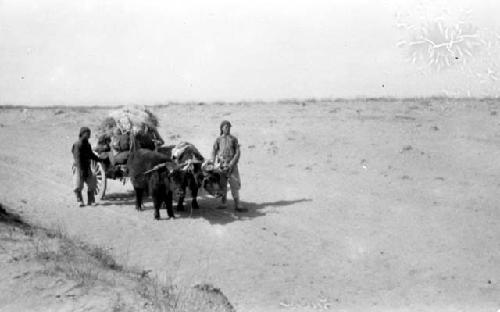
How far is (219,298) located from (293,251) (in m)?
4.09

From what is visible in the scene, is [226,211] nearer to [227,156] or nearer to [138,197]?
[227,156]

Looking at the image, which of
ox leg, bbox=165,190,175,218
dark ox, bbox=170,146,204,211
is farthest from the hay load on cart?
ox leg, bbox=165,190,175,218

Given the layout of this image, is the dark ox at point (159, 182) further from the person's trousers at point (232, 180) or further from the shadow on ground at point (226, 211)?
the person's trousers at point (232, 180)

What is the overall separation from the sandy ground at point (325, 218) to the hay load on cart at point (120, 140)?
76 centimetres

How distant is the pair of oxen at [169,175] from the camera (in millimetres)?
12555

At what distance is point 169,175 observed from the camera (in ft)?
41.0

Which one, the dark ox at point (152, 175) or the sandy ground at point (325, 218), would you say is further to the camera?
the dark ox at point (152, 175)

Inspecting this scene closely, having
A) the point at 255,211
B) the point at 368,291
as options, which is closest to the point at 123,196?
the point at 255,211

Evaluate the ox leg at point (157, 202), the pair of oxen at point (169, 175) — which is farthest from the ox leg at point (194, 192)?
the ox leg at point (157, 202)

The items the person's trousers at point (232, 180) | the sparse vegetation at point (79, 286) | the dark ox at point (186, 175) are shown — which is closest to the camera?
the sparse vegetation at point (79, 286)

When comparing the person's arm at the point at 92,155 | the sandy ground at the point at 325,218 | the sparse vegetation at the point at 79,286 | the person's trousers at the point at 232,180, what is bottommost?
the sandy ground at the point at 325,218

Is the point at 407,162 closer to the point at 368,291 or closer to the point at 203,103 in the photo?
the point at 368,291

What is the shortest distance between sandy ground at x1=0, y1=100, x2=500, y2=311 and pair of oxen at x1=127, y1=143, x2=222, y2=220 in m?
→ 0.54

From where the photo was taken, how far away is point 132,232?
12.0 m
